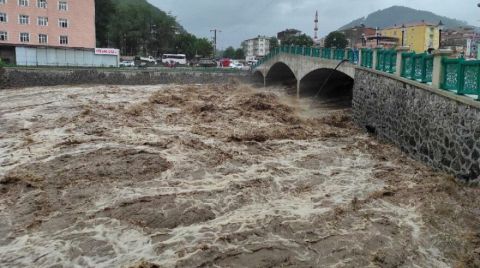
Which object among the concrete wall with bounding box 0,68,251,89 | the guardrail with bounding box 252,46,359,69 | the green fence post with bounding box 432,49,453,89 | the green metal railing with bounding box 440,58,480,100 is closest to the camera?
the green metal railing with bounding box 440,58,480,100

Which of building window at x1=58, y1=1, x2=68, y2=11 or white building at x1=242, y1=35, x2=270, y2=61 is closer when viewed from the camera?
building window at x1=58, y1=1, x2=68, y2=11

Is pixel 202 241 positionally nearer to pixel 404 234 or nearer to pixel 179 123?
pixel 404 234

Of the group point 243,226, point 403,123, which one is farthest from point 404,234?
point 403,123

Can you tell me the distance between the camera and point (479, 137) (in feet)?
31.7

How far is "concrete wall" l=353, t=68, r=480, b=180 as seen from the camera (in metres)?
10.1

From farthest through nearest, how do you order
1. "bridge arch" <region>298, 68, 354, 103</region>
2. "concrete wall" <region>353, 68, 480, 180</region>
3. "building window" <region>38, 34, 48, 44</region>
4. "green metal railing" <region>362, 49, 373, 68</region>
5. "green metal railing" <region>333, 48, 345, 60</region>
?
"building window" <region>38, 34, 48, 44</region>, "bridge arch" <region>298, 68, 354, 103</region>, "green metal railing" <region>333, 48, 345, 60</region>, "green metal railing" <region>362, 49, 373, 68</region>, "concrete wall" <region>353, 68, 480, 180</region>

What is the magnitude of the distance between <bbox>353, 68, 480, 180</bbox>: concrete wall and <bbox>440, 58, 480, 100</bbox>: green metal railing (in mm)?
229

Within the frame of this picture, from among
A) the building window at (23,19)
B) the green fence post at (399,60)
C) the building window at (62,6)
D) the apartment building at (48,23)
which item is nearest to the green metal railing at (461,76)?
the green fence post at (399,60)

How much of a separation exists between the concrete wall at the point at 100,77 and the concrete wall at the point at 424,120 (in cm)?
2880

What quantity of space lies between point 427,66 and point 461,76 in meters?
2.20

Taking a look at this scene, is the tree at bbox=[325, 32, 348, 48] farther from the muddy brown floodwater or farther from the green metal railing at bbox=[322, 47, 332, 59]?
the muddy brown floodwater

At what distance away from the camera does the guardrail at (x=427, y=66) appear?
34.6 ft

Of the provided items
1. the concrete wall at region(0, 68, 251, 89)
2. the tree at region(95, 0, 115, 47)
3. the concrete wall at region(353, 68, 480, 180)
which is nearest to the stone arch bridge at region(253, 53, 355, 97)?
the concrete wall at region(353, 68, 480, 180)

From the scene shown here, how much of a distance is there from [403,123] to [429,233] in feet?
21.6
